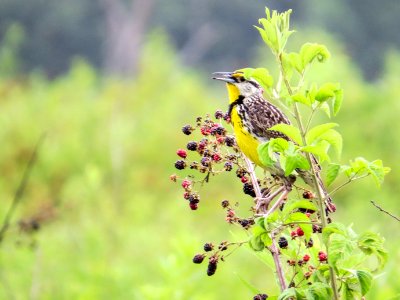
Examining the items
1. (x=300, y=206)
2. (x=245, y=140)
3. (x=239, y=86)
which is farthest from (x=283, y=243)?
(x=239, y=86)

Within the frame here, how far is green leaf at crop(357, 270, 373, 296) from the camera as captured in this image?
6.19ft

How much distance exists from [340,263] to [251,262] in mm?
7150

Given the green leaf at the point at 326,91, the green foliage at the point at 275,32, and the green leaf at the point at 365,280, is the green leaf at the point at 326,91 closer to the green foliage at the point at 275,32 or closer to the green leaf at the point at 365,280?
the green foliage at the point at 275,32

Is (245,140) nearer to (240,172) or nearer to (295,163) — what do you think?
(240,172)

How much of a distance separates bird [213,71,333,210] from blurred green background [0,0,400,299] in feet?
1.04

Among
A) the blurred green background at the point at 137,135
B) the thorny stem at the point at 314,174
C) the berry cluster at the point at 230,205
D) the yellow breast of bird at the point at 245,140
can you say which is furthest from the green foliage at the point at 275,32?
the blurred green background at the point at 137,135

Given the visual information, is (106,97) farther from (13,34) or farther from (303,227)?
(303,227)

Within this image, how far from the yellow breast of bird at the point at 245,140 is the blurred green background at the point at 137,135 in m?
0.31

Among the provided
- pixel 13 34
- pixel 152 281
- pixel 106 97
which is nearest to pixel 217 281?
pixel 152 281

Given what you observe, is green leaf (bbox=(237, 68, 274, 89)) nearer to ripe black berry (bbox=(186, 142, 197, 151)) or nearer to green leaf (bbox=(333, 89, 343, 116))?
green leaf (bbox=(333, 89, 343, 116))

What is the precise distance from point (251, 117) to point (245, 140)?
0.17 meters

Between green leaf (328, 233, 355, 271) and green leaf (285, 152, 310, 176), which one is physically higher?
green leaf (285, 152, 310, 176)

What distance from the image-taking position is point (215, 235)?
396 inches

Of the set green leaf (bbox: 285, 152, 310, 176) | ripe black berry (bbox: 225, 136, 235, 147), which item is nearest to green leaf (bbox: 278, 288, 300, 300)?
green leaf (bbox: 285, 152, 310, 176)
